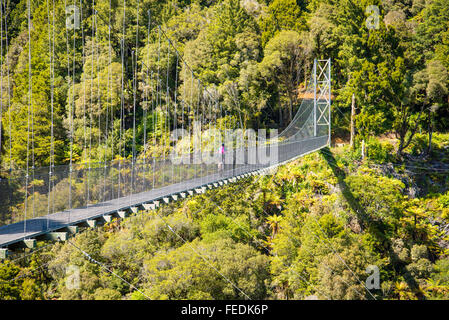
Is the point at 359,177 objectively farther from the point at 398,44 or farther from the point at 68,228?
the point at 68,228

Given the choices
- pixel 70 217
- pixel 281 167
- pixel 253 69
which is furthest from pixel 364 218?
pixel 70 217

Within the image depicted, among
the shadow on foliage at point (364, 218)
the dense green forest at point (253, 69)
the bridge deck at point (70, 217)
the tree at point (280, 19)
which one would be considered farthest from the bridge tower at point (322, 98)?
the bridge deck at point (70, 217)

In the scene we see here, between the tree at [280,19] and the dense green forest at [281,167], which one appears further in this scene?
the tree at [280,19]

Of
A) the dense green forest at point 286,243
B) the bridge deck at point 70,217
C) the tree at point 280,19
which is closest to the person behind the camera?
the bridge deck at point 70,217

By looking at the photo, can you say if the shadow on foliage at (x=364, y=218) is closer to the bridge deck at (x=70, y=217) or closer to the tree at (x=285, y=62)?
the tree at (x=285, y=62)

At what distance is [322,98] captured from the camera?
72.5 ft

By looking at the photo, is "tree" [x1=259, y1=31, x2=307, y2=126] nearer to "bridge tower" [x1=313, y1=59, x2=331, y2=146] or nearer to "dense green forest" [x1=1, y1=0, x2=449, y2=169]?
"dense green forest" [x1=1, y1=0, x2=449, y2=169]

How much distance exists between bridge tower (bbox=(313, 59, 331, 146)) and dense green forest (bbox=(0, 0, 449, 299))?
634 millimetres

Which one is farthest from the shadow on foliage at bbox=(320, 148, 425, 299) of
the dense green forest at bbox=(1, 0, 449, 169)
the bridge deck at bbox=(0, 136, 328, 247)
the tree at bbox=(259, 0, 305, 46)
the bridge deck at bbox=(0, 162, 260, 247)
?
the bridge deck at bbox=(0, 162, 260, 247)

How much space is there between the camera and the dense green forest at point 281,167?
613 inches

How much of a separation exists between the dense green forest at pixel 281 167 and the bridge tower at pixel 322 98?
2.08 feet

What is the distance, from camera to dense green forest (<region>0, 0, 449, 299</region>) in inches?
613

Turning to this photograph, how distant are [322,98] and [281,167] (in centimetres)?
446

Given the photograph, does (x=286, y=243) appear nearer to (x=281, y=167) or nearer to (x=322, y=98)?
(x=281, y=167)
